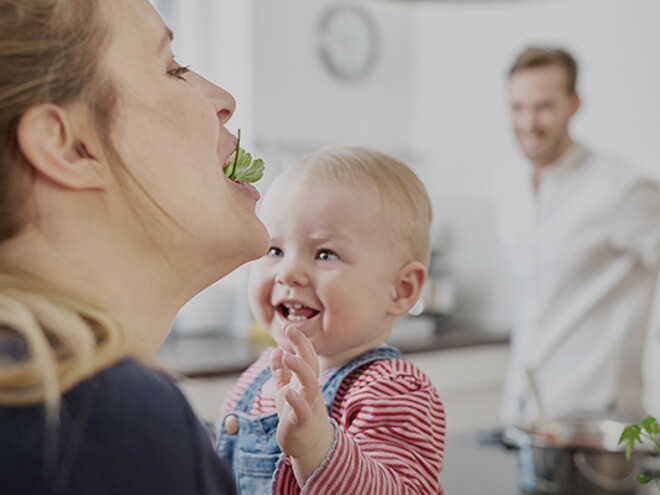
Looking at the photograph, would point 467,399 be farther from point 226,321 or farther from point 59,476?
point 59,476

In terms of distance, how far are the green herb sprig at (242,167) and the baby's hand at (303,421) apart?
0.68 feet

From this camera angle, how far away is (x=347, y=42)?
12.2 feet

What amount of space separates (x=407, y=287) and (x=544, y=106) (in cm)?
209

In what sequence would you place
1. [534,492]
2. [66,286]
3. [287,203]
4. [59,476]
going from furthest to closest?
[534,492] < [287,203] < [66,286] < [59,476]

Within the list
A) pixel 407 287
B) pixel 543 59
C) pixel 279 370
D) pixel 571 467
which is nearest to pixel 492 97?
pixel 543 59

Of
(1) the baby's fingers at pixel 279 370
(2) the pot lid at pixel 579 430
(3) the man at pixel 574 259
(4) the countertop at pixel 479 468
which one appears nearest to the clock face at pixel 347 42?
(3) the man at pixel 574 259

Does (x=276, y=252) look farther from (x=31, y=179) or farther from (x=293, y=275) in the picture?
(x=31, y=179)

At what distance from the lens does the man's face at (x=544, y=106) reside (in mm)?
2857

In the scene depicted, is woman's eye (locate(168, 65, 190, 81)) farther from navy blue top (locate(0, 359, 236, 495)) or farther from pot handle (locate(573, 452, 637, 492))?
pot handle (locate(573, 452, 637, 492))

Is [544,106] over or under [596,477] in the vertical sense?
over

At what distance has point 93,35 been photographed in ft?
2.21

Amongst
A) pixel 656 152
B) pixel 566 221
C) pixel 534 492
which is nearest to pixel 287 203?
pixel 534 492

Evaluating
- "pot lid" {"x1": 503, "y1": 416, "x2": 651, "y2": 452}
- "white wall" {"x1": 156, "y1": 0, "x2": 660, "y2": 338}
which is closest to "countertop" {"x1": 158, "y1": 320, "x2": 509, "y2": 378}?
"white wall" {"x1": 156, "y1": 0, "x2": 660, "y2": 338}

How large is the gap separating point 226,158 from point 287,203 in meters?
0.12
